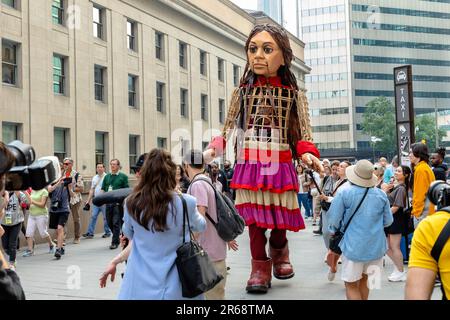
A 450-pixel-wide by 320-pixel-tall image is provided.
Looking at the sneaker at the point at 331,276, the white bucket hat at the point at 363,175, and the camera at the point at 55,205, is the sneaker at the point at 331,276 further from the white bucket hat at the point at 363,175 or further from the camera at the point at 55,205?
the camera at the point at 55,205

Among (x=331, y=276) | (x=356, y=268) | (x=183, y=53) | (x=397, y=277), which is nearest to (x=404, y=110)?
(x=397, y=277)

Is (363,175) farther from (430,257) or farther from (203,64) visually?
(203,64)

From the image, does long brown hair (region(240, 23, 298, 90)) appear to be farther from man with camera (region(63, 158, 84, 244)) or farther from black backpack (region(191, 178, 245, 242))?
man with camera (region(63, 158, 84, 244))

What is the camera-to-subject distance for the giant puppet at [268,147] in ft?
19.8

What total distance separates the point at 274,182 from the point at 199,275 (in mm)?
2513

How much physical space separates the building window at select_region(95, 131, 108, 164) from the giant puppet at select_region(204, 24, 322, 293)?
15.4m

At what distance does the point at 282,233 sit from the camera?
632 centimetres

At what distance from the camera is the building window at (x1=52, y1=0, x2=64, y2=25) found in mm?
18333

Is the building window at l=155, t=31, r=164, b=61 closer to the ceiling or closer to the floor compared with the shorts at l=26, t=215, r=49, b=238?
closer to the ceiling

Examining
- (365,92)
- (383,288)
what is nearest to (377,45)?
(365,92)

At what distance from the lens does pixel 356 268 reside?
17.0ft

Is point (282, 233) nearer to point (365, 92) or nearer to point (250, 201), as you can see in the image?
point (250, 201)

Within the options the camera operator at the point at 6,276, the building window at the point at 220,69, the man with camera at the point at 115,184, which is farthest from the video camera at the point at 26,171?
the building window at the point at 220,69

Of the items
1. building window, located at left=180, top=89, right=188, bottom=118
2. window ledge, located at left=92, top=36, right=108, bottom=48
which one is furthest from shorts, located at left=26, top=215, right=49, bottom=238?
building window, located at left=180, top=89, right=188, bottom=118
